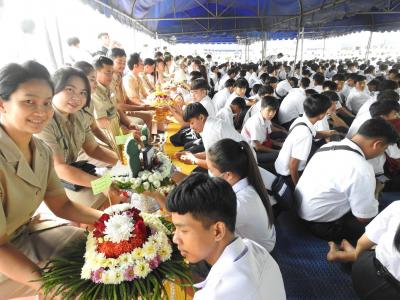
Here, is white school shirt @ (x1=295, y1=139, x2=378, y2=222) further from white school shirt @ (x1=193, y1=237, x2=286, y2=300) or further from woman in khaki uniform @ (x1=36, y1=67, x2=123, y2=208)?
woman in khaki uniform @ (x1=36, y1=67, x2=123, y2=208)

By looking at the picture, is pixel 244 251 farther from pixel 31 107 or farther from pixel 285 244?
pixel 285 244

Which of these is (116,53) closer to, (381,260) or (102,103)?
(102,103)

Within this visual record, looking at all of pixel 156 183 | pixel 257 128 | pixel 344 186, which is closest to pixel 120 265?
pixel 156 183

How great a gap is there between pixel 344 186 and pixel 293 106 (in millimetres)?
3472

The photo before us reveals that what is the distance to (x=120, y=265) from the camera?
127 cm

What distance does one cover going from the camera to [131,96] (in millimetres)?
5574

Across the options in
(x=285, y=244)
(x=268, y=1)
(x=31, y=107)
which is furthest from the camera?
(x=268, y=1)

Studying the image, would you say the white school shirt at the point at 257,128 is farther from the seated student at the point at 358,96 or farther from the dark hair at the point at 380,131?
the seated student at the point at 358,96

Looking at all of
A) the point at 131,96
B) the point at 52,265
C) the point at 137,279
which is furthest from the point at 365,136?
the point at 131,96

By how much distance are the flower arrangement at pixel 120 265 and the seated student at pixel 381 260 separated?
1234mm

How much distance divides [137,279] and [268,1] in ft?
31.7

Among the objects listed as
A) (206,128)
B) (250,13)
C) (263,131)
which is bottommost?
(263,131)

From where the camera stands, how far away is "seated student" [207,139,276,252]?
1.94 m

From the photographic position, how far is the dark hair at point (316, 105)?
3.48 meters
